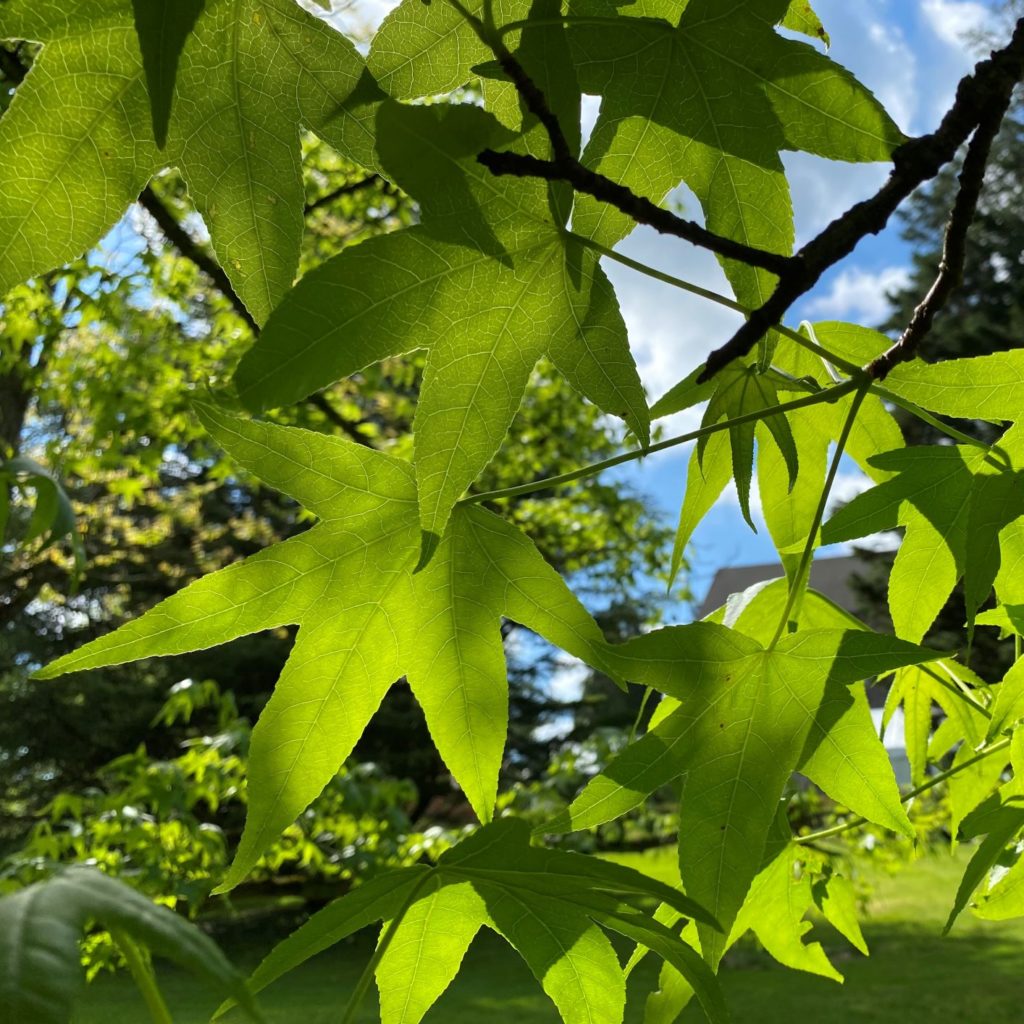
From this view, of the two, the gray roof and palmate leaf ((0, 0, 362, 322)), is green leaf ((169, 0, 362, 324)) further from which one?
the gray roof

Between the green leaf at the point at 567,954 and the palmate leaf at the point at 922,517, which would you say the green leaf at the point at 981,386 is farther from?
the green leaf at the point at 567,954

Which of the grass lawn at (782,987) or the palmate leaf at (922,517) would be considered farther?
the grass lawn at (782,987)

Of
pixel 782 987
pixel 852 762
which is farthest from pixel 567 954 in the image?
pixel 782 987

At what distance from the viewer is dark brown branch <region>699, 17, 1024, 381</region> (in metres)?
0.42

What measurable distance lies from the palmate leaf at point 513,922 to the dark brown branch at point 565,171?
240 millimetres

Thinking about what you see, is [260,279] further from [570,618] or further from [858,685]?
[858,685]

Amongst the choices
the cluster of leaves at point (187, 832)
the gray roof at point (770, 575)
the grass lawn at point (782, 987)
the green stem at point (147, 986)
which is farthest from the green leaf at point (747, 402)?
the gray roof at point (770, 575)

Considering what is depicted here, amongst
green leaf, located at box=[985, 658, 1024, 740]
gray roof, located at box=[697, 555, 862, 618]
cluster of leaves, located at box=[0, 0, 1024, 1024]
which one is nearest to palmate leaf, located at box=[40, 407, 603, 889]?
cluster of leaves, located at box=[0, 0, 1024, 1024]

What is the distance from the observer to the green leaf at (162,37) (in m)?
0.36

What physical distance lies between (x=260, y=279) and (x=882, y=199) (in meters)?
0.26

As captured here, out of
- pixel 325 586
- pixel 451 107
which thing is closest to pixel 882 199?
pixel 451 107

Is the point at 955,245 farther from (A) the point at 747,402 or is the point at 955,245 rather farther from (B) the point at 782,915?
(B) the point at 782,915

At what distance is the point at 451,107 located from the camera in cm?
38

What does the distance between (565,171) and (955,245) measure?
216 millimetres
